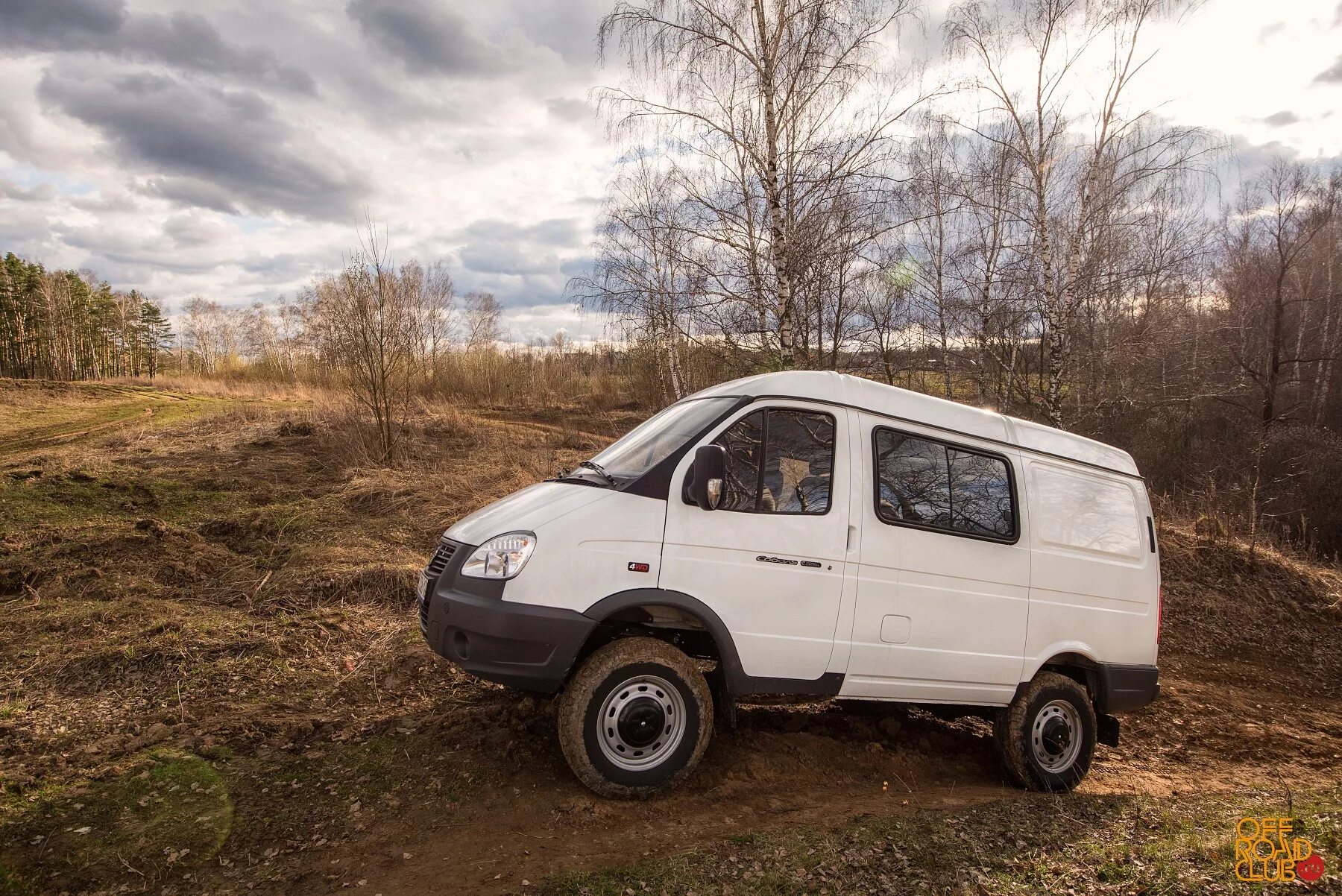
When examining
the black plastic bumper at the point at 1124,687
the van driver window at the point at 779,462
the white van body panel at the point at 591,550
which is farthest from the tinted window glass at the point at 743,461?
the black plastic bumper at the point at 1124,687

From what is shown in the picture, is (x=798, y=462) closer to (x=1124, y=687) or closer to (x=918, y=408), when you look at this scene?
(x=918, y=408)

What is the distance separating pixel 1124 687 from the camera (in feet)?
16.9

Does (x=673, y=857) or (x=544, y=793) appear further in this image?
(x=544, y=793)

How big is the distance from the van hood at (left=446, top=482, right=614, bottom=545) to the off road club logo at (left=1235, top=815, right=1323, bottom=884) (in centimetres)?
355

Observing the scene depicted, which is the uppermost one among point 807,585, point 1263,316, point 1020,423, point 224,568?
point 1263,316

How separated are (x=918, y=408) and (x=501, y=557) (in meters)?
2.76

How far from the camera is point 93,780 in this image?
3807 millimetres

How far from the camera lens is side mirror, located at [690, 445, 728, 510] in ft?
12.3

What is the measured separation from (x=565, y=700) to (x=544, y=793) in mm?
618

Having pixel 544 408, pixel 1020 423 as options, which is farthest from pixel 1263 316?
pixel 1020 423

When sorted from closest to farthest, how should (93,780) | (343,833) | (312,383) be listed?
(343,833) < (93,780) < (312,383)

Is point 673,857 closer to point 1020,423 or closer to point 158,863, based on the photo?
point 158,863

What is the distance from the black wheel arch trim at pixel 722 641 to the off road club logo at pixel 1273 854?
6.63ft

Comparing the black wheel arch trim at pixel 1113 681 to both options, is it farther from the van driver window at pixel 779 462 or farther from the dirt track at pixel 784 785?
the van driver window at pixel 779 462
